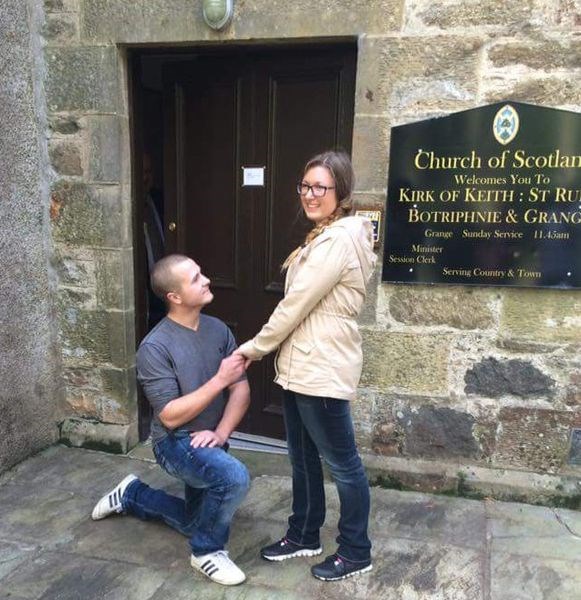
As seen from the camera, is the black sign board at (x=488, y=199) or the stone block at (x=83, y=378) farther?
the stone block at (x=83, y=378)

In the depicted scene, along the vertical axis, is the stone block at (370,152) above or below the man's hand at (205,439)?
above

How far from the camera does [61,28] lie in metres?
3.03

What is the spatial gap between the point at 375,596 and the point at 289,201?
1.99 metres

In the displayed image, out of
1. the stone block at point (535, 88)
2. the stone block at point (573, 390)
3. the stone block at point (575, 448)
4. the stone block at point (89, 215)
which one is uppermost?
the stone block at point (535, 88)

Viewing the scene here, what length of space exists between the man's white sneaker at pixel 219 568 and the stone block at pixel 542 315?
161 centimetres

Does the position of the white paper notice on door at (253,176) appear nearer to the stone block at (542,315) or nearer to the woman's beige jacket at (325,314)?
the woman's beige jacket at (325,314)

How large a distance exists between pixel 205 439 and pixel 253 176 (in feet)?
5.26

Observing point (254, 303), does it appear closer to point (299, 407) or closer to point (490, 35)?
point (299, 407)

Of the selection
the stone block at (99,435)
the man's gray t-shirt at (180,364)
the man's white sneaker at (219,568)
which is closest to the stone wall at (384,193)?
the stone block at (99,435)

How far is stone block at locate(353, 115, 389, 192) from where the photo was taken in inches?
107

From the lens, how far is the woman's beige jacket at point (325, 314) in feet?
6.44

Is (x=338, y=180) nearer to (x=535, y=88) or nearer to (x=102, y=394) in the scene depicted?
(x=535, y=88)

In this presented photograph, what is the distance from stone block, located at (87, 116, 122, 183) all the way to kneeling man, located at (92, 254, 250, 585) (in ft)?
3.62

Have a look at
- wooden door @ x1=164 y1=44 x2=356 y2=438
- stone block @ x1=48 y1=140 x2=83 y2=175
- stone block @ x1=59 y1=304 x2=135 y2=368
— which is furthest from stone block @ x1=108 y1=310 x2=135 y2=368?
stone block @ x1=48 y1=140 x2=83 y2=175
